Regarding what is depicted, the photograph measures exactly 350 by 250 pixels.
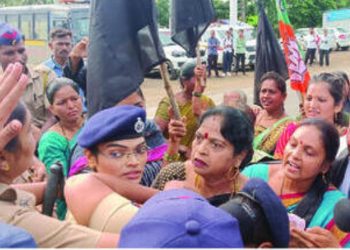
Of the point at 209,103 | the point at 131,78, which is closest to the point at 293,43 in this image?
the point at 209,103

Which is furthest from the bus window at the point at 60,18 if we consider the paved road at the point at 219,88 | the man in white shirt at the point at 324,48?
the man in white shirt at the point at 324,48

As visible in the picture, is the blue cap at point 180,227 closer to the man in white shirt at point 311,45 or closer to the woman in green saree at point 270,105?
the woman in green saree at point 270,105

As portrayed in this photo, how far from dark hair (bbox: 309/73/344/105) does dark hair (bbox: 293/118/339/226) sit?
1203 millimetres

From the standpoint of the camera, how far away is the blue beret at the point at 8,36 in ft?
17.0

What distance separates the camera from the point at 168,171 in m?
3.14

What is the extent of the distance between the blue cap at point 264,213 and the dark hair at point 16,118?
750 millimetres

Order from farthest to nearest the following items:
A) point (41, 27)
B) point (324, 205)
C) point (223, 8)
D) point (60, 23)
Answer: point (223, 8)
point (41, 27)
point (60, 23)
point (324, 205)

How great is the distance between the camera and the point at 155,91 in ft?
60.1

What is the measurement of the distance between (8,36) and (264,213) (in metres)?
3.81

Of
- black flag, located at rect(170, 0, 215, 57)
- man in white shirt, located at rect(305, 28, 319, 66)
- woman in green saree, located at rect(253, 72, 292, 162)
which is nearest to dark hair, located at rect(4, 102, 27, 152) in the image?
black flag, located at rect(170, 0, 215, 57)

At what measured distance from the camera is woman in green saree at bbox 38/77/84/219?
12.7ft

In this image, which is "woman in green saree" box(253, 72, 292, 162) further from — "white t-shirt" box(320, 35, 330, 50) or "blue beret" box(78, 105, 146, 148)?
"white t-shirt" box(320, 35, 330, 50)

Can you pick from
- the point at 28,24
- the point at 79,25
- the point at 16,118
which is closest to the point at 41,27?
the point at 28,24

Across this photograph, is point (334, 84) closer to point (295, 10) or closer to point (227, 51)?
point (227, 51)
